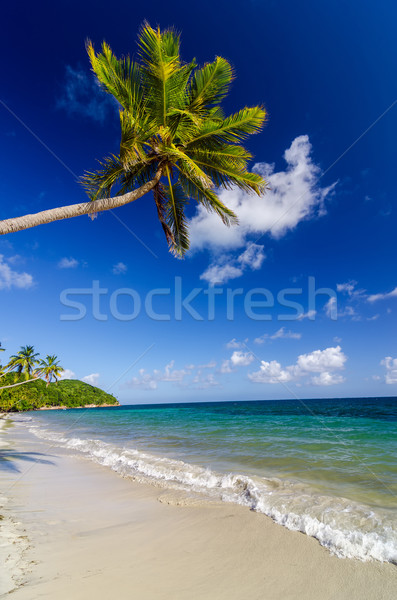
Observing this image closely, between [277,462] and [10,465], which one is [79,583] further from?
[10,465]

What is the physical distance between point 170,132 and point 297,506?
7.91 m

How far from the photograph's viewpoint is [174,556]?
3.45m

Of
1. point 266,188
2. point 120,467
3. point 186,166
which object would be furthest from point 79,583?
A: point 266,188

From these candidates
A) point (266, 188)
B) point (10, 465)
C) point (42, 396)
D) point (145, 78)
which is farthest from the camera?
point (42, 396)

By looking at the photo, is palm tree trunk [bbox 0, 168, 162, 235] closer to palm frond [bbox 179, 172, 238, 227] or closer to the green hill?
palm frond [bbox 179, 172, 238, 227]

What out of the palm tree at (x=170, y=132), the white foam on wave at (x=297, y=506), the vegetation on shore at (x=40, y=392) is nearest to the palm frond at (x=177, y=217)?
the palm tree at (x=170, y=132)

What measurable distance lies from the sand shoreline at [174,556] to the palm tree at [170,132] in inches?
196

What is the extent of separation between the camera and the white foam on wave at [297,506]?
3531mm

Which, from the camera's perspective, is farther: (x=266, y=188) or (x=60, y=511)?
(x=266, y=188)

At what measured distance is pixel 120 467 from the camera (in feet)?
27.9

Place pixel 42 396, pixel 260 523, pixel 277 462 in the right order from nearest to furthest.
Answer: pixel 260 523, pixel 277 462, pixel 42 396

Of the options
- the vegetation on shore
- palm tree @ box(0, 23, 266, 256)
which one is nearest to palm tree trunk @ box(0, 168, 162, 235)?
palm tree @ box(0, 23, 266, 256)

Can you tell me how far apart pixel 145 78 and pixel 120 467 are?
1016cm

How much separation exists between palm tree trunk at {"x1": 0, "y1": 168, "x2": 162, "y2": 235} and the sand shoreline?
417 centimetres
